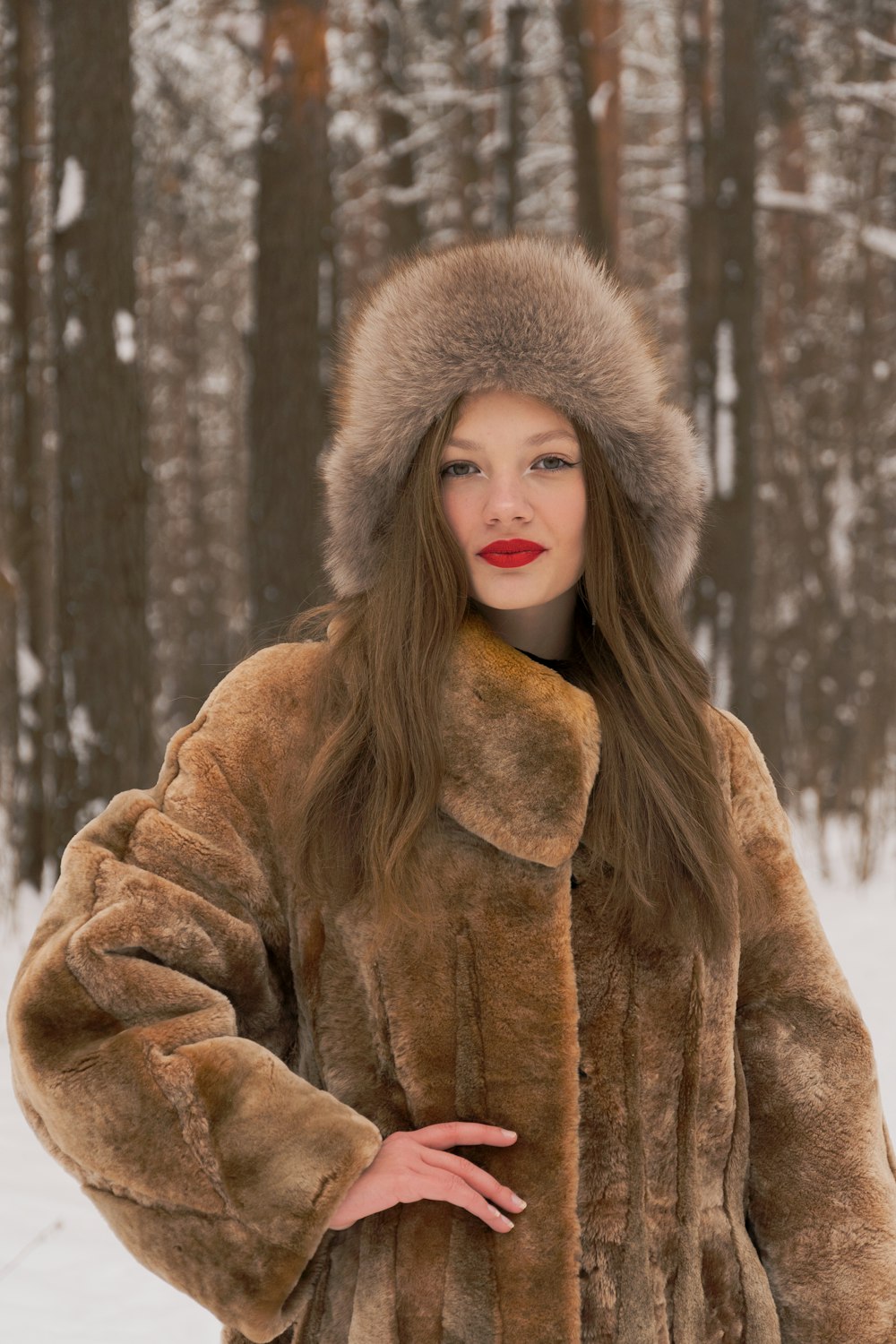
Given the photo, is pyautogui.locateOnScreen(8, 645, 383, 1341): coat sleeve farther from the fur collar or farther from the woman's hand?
the fur collar

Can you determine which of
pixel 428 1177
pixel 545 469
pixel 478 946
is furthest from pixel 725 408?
pixel 428 1177

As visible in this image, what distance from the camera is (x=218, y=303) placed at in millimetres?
21922

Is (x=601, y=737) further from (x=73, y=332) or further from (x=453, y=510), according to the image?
(x=73, y=332)

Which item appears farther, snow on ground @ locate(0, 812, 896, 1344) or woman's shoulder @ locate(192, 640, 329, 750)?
snow on ground @ locate(0, 812, 896, 1344)

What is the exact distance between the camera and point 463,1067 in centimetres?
181

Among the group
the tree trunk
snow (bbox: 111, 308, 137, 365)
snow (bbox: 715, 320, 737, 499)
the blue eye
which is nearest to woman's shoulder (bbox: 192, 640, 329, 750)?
the blue eye

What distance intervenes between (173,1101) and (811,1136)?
0.87 metres

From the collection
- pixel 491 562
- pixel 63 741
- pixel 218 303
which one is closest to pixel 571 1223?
pixel 491 562

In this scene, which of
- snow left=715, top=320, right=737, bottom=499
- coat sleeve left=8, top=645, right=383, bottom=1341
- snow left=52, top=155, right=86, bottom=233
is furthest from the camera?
snow left=715, top=320, right=737, bottom=499

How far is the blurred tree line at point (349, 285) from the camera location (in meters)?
6.36

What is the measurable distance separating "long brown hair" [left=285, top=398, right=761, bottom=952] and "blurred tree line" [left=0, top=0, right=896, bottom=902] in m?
0.48

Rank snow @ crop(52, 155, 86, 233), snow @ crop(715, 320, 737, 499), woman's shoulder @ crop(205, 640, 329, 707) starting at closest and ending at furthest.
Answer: woman's shoulder @ crop(205, 640, 329, 707) → snow @ crop(52, 155, 86, 233) → snow @ crop(715, 320, 737, 499)

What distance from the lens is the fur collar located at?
72.9 inches

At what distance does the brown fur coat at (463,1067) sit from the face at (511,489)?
102 millimetres
